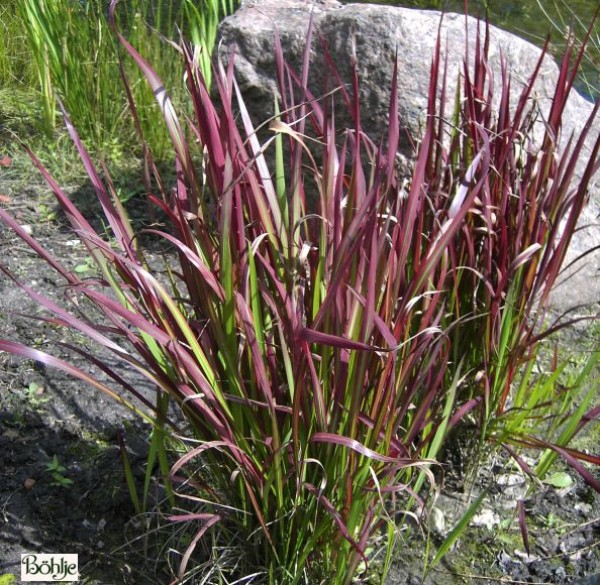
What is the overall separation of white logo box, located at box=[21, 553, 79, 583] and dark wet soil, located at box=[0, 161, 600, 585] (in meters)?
0.03

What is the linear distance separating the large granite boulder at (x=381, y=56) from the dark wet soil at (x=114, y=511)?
84cm

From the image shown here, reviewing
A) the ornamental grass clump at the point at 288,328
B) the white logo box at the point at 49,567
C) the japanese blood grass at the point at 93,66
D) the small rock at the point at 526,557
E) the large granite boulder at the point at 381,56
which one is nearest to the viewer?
the ornamental grass clump at the point at 288,328

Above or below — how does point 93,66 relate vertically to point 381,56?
below

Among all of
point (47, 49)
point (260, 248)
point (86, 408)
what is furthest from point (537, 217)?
point (47, 49)

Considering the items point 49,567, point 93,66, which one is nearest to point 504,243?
point 49,567

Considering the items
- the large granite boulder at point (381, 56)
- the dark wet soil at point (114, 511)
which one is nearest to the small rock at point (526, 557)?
the dark wet soil at point (114, 511)

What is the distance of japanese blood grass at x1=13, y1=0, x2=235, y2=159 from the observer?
11.2 feet

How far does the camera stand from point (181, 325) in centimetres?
143

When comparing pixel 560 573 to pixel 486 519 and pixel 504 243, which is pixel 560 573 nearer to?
pixel 486 519

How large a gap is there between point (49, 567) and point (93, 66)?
98.3 inches

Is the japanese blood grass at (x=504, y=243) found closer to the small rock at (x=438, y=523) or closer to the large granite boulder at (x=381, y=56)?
the small rock at (x=438, y=523)

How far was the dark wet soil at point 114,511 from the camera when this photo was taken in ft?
5.85

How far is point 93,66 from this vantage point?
357 centimetres

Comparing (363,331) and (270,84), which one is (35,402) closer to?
(363,331)
